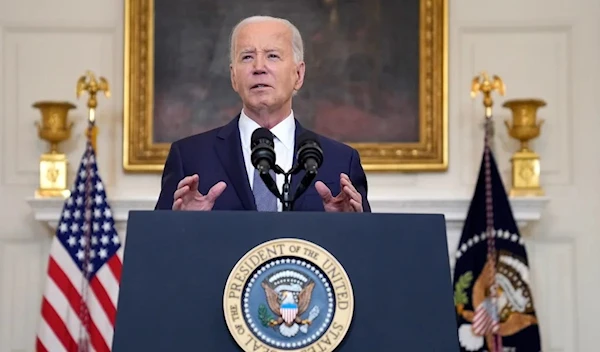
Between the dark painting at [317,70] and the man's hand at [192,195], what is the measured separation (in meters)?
3.39

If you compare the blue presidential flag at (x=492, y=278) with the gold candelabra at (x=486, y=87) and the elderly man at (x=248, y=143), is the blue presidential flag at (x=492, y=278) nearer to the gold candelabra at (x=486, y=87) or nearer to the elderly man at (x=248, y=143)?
the gold candelabra at (x=486, y=87)

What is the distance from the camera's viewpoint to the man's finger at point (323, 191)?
2.52m

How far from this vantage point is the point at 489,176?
557 centimetres

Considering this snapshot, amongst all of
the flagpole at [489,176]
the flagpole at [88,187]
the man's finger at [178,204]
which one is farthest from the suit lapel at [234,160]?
the flagpole at [489,176]

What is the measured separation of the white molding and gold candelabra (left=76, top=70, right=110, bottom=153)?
1.38 feet

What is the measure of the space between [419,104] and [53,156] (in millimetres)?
2239

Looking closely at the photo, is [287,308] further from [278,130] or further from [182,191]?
[278,130]

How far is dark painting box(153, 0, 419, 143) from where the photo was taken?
594 cm

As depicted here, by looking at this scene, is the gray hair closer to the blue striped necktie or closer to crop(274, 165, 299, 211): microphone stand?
the blue striped necktie

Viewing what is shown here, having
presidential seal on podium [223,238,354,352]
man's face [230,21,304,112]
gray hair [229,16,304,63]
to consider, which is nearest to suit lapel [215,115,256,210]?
man's face [230,21,304,112]

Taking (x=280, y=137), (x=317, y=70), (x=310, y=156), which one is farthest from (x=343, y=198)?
(x=317, y=70)


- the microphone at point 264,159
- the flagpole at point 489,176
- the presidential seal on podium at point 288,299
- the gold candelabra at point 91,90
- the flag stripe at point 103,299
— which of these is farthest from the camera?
the gold candelabra at point 91,90

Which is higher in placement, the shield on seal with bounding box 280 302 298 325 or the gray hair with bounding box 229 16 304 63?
the gray hair with bounding box 229 16 304 63

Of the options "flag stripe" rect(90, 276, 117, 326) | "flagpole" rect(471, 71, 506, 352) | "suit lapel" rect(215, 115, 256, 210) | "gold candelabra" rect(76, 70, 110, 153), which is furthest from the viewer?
"gold candelabra" rect(76, 70, 110, 153)
